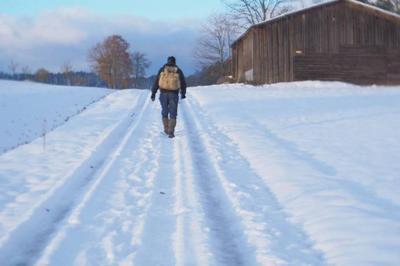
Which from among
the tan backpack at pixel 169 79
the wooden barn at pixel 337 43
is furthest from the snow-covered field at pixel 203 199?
the wooden barn at pixel 337 43

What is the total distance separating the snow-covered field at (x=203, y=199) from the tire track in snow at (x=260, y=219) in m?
0.02

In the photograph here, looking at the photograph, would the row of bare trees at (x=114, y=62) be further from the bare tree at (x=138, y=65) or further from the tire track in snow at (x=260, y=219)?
the tire track in snow at (x=260, y=219)

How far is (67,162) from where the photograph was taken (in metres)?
9.02

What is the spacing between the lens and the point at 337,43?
34.6m

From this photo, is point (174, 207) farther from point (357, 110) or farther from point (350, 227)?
point (357, 110)

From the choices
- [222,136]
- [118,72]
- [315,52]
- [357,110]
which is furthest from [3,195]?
[118,72]

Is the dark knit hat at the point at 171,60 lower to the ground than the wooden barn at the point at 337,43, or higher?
lower

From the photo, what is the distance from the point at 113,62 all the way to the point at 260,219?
261ft

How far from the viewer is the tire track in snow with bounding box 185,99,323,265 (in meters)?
4.70

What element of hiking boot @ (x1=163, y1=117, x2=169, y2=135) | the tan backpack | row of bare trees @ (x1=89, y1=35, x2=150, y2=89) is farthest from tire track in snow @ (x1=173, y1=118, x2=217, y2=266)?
row of bare trees @ (x1=89, y1=35, x2=150, y2=89)

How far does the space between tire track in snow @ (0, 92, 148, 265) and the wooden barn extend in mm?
26884

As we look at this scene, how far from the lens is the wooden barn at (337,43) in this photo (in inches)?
1362

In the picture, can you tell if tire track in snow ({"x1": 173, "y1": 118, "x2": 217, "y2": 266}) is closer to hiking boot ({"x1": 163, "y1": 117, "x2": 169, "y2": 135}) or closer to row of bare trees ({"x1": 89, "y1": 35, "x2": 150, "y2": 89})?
hiking boot ({"x1": 163, "y1": 117, "x2": 169, "y2": 135})

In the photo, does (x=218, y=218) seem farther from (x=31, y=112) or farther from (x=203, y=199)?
(x=31, y=112)
